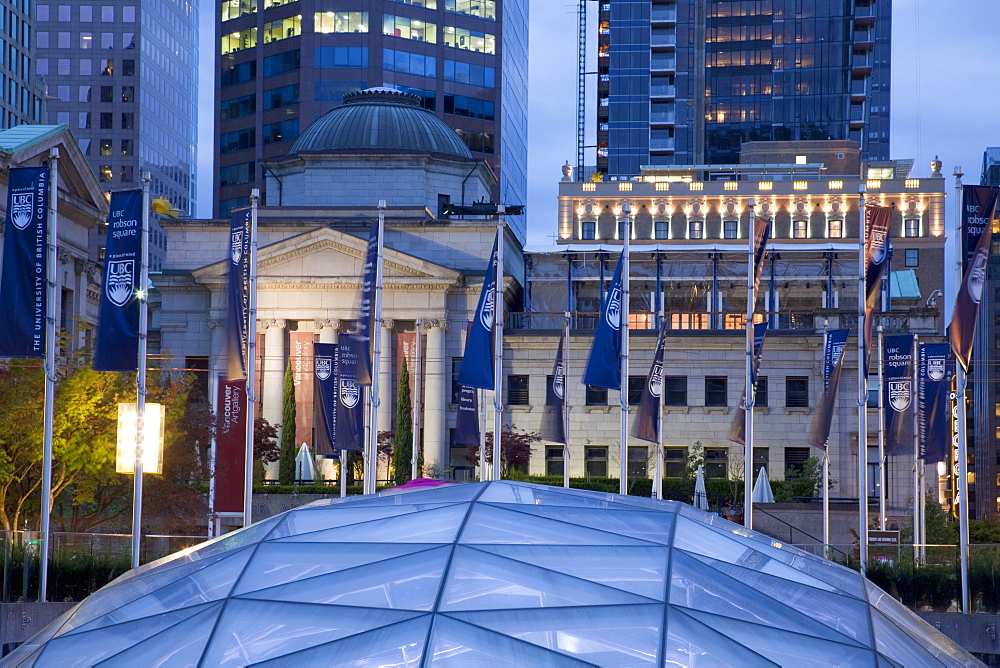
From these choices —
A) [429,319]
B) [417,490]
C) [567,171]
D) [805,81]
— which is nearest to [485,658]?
[417,490]

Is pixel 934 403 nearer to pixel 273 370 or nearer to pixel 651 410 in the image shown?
pixel 651 410

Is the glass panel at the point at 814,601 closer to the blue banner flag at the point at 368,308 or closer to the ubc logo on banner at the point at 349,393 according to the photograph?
the blue banner flag at the point at 368,308

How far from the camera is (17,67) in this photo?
4437 inches

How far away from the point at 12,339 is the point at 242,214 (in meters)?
7.50

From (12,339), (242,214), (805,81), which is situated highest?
(805,81)

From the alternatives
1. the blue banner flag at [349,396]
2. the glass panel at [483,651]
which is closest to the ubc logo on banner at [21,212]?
the blue banner flag at [349,396]

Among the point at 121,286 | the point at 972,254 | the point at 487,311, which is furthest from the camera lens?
the point at 487,311

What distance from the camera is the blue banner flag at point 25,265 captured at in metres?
32.5

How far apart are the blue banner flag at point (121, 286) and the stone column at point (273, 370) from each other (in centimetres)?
4370

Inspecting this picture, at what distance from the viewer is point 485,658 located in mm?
13820

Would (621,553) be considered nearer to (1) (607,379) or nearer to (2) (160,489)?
(1) (607,379)

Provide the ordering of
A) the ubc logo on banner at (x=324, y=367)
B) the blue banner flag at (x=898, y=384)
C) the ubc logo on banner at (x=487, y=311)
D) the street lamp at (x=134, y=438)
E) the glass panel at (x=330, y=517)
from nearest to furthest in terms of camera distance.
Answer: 1. the glass panel at (x=330, y=517)
2. the street lamp at (x=134, y=438)
3. the ubc logo on banner at (x=487, y=311)
4. the blue banner flag at (x=898, y=384)
5. the ubc logo on banner at (x=324, y=367)

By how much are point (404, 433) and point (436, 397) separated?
366 inches

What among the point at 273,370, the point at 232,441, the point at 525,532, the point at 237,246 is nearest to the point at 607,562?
the point at 525,532
